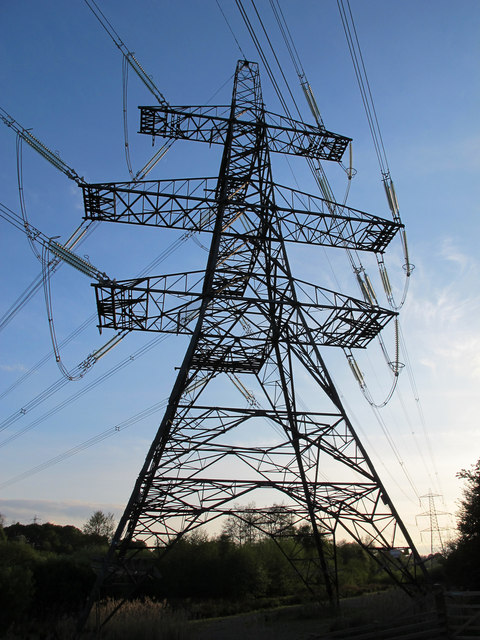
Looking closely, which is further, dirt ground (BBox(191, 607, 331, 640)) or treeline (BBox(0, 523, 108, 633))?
treeline (BBox(0, 523, 108, 633))

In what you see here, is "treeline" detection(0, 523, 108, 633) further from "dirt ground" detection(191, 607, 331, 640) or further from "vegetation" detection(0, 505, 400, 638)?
"dirt ground" detection(191, 607, 331, 640)

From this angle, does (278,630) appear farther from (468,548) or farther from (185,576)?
(185,576)

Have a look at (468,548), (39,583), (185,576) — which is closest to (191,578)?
(185,576)

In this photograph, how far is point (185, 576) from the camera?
2981cm

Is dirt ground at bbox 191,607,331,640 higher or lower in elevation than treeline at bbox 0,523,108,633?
lower

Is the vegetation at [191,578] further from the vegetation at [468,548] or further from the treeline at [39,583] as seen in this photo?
the vegetation at [468,548]

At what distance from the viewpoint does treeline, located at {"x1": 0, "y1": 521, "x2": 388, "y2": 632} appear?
18119 mm

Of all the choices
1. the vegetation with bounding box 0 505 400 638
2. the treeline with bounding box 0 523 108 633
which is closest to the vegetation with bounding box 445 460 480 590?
the vegetation with bounding box 0 505 400 638

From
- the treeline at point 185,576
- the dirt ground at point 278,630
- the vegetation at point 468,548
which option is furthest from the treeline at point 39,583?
the vegetation at point 468,548

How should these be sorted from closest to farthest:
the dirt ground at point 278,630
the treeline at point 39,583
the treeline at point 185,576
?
the dirt ground at point 278,630 → the treeline at point 39,583 → the treeline at point 185,576

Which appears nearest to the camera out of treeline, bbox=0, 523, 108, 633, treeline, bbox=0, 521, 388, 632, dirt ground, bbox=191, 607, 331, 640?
dirt ground, bbox=191, 607, 331, 640

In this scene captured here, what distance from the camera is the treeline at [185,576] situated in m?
18.1

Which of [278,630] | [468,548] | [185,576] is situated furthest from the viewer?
[185,576]

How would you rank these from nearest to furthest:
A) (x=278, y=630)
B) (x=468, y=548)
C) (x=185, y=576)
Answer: (x=278, y=630) < (x=468, y=548) < (x=185, y=576)
